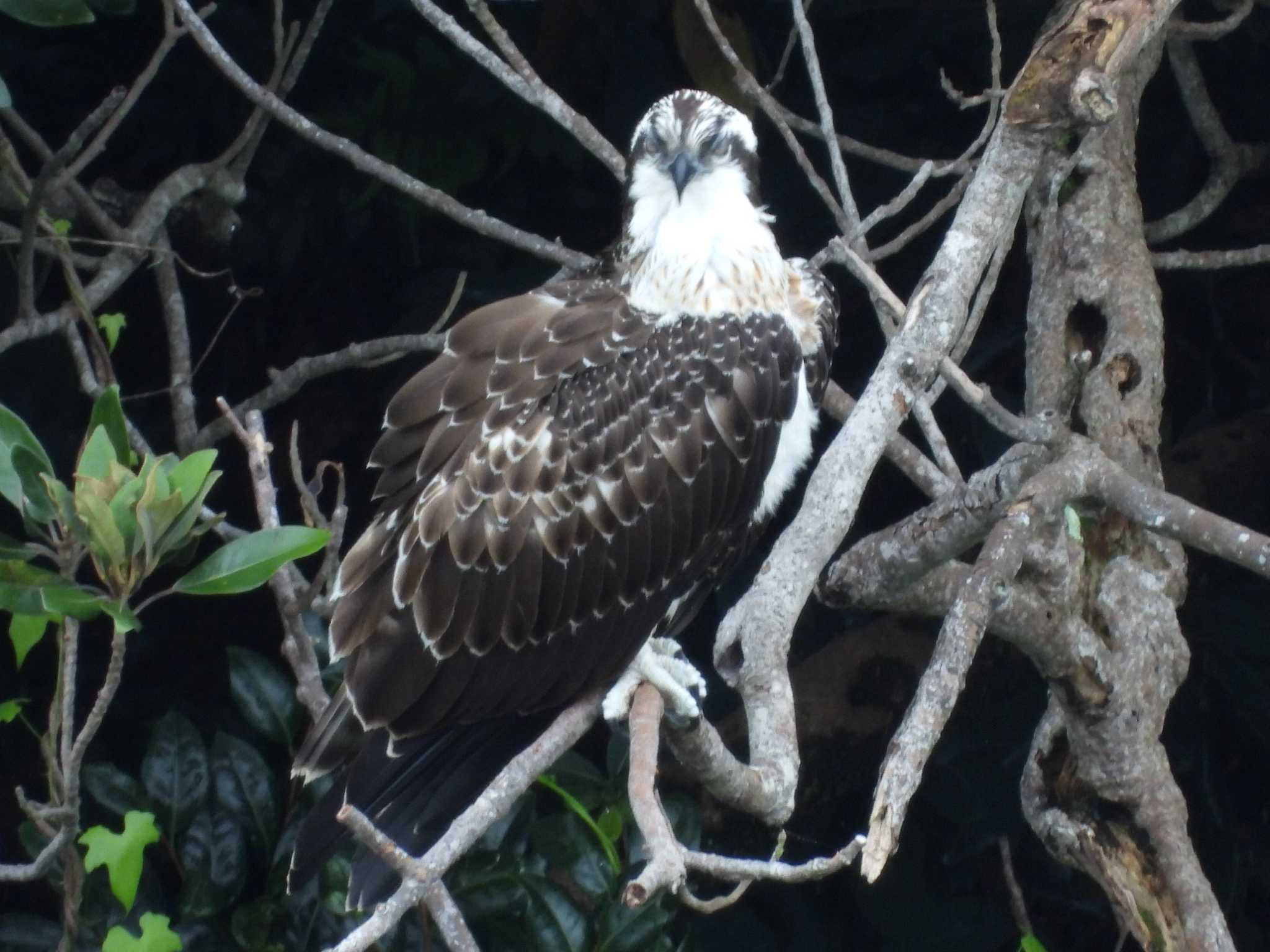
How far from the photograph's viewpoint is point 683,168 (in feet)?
8.16

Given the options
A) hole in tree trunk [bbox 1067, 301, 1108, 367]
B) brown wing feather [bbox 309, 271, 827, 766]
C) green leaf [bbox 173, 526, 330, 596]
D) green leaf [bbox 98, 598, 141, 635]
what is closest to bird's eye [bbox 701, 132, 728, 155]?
brown wing feather [bbox 309, 271, 827, 766]

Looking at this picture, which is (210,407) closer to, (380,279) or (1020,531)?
(380,279)

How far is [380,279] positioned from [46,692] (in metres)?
1.24

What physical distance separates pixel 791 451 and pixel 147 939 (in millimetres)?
1277

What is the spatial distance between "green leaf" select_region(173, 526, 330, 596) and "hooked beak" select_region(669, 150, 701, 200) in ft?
3.28

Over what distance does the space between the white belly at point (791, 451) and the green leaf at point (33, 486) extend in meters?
1.13

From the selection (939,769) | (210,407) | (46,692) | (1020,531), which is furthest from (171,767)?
(1020,531)

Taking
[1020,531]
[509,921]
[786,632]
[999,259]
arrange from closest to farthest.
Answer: [786,632] → [1020,531] → [999,259] → [509,921]

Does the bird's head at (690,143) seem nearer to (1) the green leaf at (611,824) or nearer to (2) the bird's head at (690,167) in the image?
(2) the bird's head at (690,167)

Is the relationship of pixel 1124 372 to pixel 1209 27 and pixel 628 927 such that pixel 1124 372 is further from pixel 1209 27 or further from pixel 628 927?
pixel 628 927

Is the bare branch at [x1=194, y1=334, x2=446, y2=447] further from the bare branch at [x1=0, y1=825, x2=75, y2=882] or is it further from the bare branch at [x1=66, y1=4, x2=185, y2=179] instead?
the bare branch at [x1=0, y1=825, x2=75, y2=882]

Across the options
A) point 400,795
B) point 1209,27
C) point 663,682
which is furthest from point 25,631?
point 1209,27

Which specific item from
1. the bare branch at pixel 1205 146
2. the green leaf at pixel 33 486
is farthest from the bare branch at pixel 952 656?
the bare branch at pixel 1205 146

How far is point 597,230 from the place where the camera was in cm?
349
